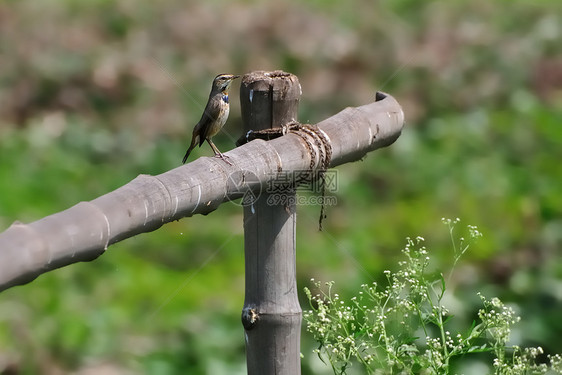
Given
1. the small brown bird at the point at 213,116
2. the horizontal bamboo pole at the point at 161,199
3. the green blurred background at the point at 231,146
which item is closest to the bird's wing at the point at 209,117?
the small brown bird at the point at 213,116

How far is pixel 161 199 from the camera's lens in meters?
2.25

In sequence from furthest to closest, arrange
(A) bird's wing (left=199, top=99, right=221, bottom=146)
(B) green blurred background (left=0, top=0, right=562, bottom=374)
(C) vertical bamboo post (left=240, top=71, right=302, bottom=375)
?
(B) green blurred background (left=0, top=0, right=562, bottom=374) < (A) bird's wing (left=199, top=99, right=221, bottom=146) < (C) vertical bamboo post (left=240, top=71, right=302, bottom=375)

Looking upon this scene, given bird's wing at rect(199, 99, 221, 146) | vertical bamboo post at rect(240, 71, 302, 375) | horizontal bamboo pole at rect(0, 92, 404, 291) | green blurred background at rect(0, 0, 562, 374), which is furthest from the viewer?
green blurred background at rect(0, 0, 562, 374)

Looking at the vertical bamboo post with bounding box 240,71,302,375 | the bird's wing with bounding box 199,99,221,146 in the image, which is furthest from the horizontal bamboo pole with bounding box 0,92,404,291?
the bird's wing with bounding box 199,99,221,146

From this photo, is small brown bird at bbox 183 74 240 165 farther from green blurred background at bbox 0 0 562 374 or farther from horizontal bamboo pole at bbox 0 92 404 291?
green blurred background at bbox 0 0 562 374

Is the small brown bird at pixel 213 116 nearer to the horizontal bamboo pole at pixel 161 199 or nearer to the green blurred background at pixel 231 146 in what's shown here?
the horizontal bamboo pole at pixel 161 199

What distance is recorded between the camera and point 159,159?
23.4 feet

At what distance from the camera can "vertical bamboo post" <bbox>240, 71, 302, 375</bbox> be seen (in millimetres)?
2844

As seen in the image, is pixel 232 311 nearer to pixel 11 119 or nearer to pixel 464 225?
pixel 464 225

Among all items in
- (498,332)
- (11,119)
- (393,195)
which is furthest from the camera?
(11,119)

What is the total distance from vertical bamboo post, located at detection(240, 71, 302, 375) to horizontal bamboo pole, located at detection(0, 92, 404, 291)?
14cm

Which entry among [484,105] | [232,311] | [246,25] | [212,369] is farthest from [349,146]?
[246,25]

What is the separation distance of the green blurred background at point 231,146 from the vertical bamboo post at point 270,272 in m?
1.60

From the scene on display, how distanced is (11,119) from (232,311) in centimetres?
391
